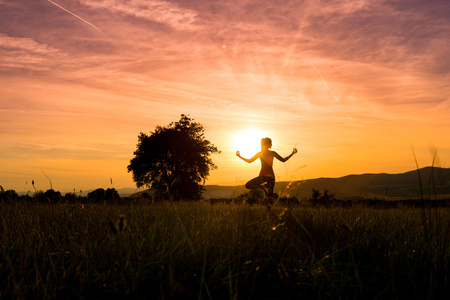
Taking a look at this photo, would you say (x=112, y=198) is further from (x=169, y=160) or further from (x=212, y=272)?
(x=169, y=160)

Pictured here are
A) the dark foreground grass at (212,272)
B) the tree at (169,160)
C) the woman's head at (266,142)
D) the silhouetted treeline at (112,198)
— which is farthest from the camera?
the tree at (169,160)

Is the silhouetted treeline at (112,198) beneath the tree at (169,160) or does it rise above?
beneath

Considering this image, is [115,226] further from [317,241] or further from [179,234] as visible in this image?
[317,241]

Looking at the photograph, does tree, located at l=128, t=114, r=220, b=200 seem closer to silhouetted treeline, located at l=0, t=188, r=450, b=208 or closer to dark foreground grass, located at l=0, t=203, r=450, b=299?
silhouetted treeline, located at l=0, t=188, r=450, b=208

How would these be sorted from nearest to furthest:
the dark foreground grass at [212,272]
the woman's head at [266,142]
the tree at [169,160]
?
the dark foreground grass at [212,272] < the woman's head at [266,142] < the tree at [169,160]

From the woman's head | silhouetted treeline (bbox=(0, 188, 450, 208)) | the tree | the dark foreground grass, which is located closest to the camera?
the dark foreground grass

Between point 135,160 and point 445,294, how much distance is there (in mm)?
36357

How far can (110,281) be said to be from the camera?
2.77 m

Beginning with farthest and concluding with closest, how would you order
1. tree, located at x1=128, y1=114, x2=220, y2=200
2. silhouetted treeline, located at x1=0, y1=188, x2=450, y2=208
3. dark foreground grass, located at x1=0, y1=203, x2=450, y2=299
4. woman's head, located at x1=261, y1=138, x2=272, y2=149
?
1. tree, located at x1=128, y1=114, x2=220, y2=200
2. woman's head, located at x1=261, y1=138, x2=272, y2=149
3. silhouetted treeline, located at x1=0, y1=188, x2=450, y2=208
4. dark foreground grass, located at x1=0, y1=203, x2=450, y2=299

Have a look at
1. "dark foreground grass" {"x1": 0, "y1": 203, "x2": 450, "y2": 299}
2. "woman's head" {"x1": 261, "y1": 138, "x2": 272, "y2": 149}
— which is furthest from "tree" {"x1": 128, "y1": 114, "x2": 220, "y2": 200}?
"dark foreground grass" {"x1": 0, "y1": 203, "x2": 450, "y2": 299}

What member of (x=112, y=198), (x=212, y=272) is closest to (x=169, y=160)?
(x=112, y=198)

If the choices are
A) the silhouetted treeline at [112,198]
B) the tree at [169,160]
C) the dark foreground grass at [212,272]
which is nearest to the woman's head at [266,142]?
the silhouetted treeline at [112,198]

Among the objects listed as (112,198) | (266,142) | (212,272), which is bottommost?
(212,272)

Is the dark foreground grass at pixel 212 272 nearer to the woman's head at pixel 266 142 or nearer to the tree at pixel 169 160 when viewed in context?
the woman's head at pixel 266 142
